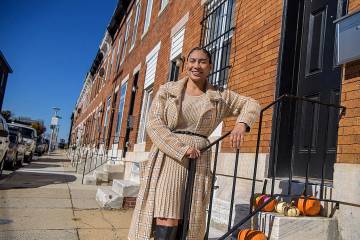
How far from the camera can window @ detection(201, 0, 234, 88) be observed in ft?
19.0

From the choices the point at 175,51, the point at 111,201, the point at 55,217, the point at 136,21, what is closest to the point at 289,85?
the point at 111,201

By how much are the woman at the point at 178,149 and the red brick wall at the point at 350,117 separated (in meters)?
1.05

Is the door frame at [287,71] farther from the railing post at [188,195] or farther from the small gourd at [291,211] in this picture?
the railing post at [188,195]

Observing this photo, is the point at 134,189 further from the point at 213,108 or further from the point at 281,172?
the point at 213,108

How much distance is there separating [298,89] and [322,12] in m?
0.92

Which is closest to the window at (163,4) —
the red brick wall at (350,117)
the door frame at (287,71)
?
the door frame at (287,71)

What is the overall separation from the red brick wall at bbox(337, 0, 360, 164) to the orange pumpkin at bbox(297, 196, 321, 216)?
0.44m

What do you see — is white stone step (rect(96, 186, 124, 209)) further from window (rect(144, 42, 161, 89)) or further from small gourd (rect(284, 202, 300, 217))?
window (rect(144, 42, 161, 89))

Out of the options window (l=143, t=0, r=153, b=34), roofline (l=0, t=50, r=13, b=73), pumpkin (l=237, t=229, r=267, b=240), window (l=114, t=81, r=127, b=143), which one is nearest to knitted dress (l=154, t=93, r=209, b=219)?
pumpkin (l=237, t=229, r=267, b=240)

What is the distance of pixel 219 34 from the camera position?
20.4ft

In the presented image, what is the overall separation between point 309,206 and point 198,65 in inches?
60.7

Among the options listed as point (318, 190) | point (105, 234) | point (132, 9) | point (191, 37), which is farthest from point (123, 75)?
Result: point (318, 190)

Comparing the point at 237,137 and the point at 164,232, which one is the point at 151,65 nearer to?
the point at 237,137

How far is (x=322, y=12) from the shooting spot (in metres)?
4.14
